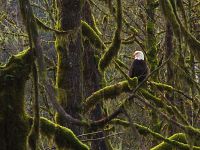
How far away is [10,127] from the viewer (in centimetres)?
311

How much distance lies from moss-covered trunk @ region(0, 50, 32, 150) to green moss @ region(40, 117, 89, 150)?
0.44 meters

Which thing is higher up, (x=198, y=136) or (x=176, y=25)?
(x=176, y=25)

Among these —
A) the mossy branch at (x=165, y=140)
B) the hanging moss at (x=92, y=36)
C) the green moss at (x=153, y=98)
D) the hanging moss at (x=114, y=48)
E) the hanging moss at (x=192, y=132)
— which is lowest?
the mossy branch at (x=165, y=140)

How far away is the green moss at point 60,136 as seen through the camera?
3.64 m

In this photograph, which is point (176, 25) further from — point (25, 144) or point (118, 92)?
point (118, 92)

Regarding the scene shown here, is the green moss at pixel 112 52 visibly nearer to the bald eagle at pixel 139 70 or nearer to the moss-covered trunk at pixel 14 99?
the moss-covered trunk at pixel 14 99

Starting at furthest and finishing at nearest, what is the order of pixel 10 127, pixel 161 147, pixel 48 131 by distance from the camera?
pixel 161 147 < pixel 48 131 < pixel 10 127

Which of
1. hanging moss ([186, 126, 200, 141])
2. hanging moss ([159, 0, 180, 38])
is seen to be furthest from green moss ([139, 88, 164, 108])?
hanging moss ([159, 0, 180, 38])

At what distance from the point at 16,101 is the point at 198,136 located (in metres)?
2.18

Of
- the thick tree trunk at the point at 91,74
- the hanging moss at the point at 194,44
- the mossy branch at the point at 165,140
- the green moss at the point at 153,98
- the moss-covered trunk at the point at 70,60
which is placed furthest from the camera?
the thick tree trunk at the point at 91,74

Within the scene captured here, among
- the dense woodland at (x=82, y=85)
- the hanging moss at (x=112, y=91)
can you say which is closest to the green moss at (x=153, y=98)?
the dense woodland at (x=82, y=85)

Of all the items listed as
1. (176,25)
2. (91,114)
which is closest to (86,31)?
(91,114)

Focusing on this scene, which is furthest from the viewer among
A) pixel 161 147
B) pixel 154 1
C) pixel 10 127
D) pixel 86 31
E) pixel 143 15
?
pixel 143 15

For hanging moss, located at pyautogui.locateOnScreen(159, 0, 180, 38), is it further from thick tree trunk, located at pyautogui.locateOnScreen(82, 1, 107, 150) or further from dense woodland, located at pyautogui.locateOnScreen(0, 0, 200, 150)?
thick tree trunk, located at pyautogui.locateOnScreen(82, 1, 107, 150)
